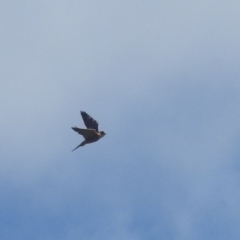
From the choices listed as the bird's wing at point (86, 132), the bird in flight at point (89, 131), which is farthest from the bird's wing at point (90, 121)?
the bird's wing at point (86, 132)

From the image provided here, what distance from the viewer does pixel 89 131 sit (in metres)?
55.3

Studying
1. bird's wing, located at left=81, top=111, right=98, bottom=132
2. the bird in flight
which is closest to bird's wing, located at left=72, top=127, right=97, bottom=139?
the bird in flight

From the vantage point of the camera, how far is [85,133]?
Result: 55375 millimetres

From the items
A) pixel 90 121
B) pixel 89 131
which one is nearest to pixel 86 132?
pixel 89 131

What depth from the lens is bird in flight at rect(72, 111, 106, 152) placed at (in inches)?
2176

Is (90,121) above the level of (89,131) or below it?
above

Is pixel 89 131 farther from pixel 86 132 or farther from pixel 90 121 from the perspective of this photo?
pixel 90 121

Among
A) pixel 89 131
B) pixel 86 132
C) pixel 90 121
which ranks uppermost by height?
pixel 90 121

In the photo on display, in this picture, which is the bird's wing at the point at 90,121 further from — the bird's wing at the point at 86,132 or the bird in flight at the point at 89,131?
the bird's wing at the point at 86,132

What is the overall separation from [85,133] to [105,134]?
1873 millimetres

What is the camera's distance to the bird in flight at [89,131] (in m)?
55.3

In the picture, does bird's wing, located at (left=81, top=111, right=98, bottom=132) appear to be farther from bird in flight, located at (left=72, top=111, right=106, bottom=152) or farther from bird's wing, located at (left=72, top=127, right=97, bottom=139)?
bird's wing, located at (left=72, top=127, right=97, bottom=139)

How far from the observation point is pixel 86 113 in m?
55.8

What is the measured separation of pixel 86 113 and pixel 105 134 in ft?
8.25
